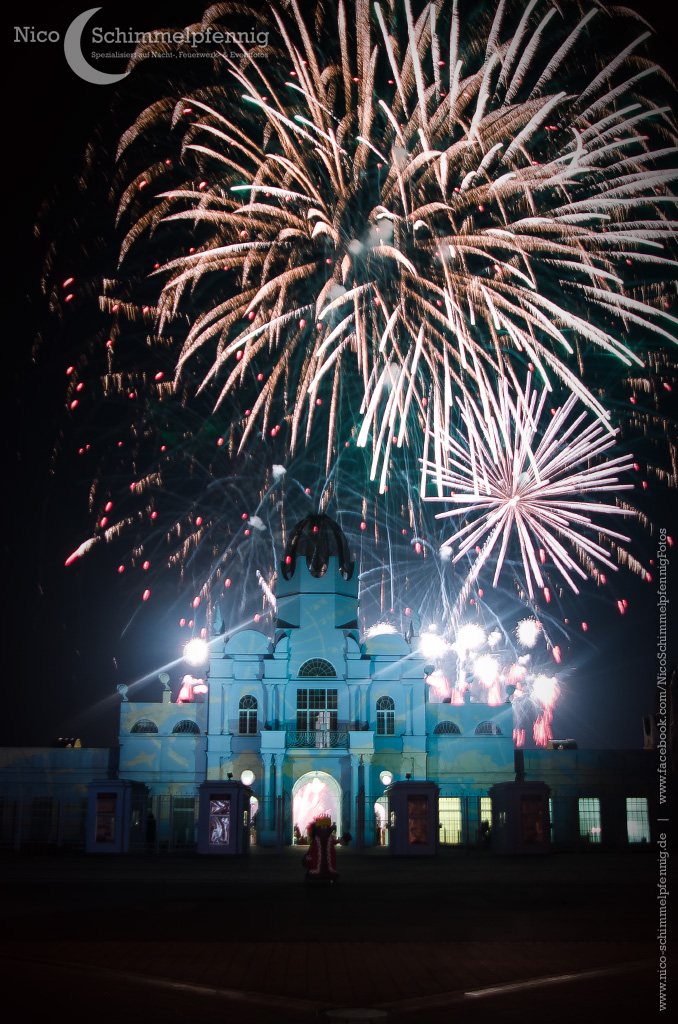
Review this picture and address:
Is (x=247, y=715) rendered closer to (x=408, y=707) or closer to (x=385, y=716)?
(x=385, y=716)

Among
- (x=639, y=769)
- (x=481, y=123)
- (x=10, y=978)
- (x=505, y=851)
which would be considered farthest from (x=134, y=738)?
(x=10, y=978)

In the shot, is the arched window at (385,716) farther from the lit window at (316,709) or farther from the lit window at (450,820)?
the lit window at (450,820)

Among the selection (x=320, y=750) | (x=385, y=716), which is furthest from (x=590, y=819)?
(x=320, y=750)

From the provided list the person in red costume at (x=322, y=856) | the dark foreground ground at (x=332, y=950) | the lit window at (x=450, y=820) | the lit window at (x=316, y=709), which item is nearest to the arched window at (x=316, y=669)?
the lit window at (x=316, y=709)

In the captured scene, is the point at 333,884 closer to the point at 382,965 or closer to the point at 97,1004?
the point at 382,965

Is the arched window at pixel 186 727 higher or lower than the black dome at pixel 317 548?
lower

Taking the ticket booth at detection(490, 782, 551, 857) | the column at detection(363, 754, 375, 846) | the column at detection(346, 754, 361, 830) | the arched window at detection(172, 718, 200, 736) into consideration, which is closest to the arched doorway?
the column at detection(346, 754, 361, 830)
